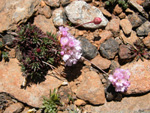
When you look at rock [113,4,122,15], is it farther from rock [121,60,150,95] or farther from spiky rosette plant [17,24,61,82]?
spiky rosette plant [17,24,61,82]


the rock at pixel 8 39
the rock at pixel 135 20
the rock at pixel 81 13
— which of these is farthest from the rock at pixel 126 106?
the rock at pixel 8 39

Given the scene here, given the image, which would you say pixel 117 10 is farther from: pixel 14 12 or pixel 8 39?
pixel 8 39

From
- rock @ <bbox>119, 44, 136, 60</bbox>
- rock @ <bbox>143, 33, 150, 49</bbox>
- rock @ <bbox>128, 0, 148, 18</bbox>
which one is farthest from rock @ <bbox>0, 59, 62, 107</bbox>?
rock @ <bbox>128, 0, 148, 18</bbox>

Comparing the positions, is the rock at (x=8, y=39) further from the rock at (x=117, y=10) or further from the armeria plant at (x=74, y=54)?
the rock at (x=117, y=10)

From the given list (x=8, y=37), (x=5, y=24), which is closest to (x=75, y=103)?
(x=8, y=37)

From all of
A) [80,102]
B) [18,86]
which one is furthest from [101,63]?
[18,86]

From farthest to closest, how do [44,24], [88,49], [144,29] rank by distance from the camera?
1. [144,29]
2. [44,24]
3. [88,49]
